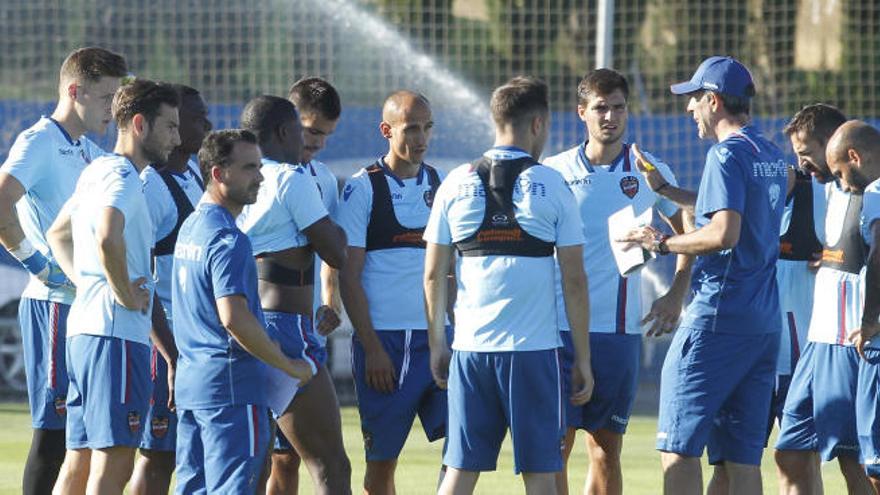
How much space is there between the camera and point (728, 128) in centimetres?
764

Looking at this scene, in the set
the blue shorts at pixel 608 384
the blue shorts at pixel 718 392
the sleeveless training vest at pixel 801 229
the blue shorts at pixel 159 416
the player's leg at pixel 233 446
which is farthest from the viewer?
the sleeveless training vest at pixel 801 229

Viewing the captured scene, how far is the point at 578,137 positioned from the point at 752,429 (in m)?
9.29

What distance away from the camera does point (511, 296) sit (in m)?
7.00

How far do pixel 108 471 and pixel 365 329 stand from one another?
162cm

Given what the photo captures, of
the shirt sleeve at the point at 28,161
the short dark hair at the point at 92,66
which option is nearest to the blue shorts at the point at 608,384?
the short dark hair at the point at 92,66

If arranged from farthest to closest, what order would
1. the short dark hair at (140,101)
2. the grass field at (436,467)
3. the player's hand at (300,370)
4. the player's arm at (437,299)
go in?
the grass field at (436,467), the short dark hair at (140,101), the player's arm at (437,299), the player's hand at (300,370)

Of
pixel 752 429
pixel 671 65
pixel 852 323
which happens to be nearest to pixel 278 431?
pixel 752 429

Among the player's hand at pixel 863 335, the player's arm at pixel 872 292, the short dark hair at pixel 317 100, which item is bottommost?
the player's hand at pixel 863 335

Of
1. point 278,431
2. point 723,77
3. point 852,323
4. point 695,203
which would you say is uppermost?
point 723,77

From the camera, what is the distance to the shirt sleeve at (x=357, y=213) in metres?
8.33

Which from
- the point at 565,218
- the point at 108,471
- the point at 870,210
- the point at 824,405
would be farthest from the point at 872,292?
the point at 108,471

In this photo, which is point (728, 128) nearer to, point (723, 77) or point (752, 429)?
point (723, 77)

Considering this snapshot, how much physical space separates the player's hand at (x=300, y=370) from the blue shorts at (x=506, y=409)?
2.24ft

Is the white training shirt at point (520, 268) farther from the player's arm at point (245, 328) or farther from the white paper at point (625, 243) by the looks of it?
the player's arm at point (245, 328)
